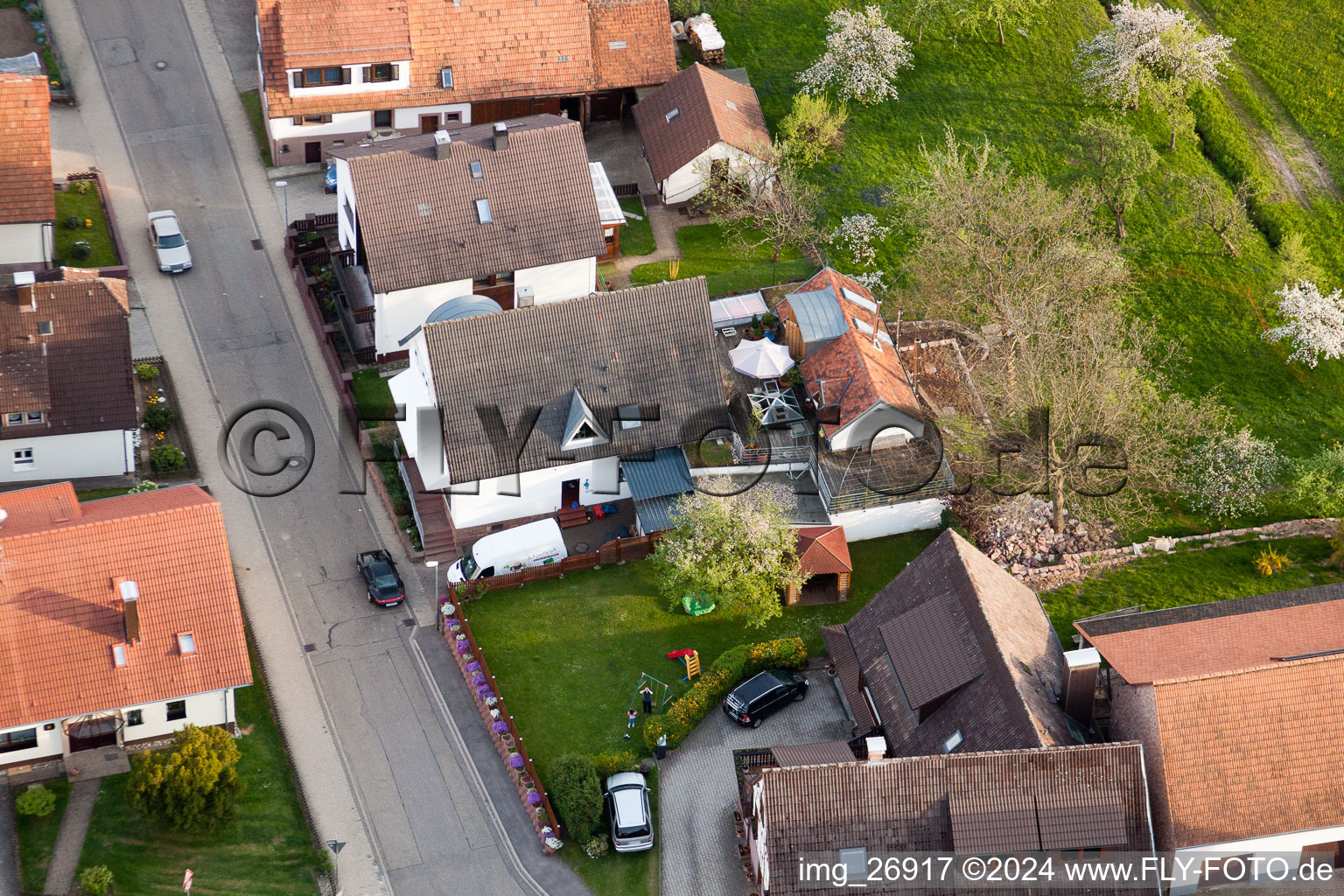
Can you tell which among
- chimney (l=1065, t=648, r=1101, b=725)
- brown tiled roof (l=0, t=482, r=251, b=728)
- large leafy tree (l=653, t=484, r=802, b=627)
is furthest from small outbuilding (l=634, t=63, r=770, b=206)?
chimney (l=1065, t=648, r=1101, b=725)

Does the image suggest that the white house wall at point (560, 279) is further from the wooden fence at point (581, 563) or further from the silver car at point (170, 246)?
the silver car at point (170, 246)

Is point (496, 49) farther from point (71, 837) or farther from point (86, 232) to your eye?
point (71, 837)

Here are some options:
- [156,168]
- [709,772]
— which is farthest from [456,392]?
[156,168]

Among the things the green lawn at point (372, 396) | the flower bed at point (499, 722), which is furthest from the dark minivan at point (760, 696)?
the green lawn at point (372, 396)

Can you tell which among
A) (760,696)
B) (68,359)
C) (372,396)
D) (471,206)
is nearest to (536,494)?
(372,396)

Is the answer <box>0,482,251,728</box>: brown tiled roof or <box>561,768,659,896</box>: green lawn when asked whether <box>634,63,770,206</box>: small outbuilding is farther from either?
<box>561,768,659,896</box>: green lawn
